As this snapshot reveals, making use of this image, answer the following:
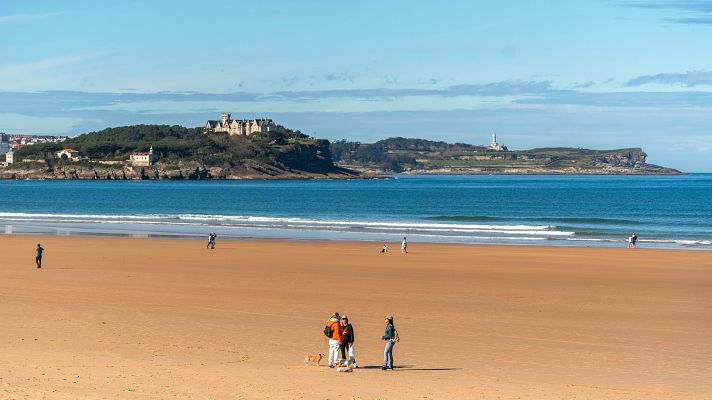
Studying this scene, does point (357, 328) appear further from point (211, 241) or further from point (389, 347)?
point (211, 241)

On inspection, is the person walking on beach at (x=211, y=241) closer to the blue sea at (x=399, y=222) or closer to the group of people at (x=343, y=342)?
the blue sea at (x=399, y=222)

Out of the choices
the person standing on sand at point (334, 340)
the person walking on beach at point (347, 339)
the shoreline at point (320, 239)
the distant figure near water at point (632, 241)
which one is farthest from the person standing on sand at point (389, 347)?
the distant figure near water at point (632, 241)

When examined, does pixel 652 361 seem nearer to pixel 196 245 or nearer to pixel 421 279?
pixel 421 279

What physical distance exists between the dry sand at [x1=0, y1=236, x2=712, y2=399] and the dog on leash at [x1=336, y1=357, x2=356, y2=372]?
0.65 ft

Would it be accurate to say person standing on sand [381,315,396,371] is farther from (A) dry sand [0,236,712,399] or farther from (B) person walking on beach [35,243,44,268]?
(B) person walking on beach [35,243,44,268]

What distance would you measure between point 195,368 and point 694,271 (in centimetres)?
2467

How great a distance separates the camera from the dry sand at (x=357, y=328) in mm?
15633

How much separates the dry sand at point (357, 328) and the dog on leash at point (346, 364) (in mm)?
199

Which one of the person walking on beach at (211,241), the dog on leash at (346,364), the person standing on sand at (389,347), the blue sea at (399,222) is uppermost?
the person standing on sand at (389,347)

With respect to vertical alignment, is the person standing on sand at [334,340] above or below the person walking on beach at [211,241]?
above

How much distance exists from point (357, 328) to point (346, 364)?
14.4 feet

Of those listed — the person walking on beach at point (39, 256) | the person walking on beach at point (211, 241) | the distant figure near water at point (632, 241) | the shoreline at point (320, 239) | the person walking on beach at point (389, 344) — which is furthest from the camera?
the shoreline at point (320, 239)

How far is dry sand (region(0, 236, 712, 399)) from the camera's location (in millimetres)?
15633

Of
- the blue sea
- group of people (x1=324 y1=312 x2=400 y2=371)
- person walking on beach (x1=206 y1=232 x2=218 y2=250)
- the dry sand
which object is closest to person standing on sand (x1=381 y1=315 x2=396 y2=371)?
group of people (x1=324 y1=312 x2=400 y2=371)
